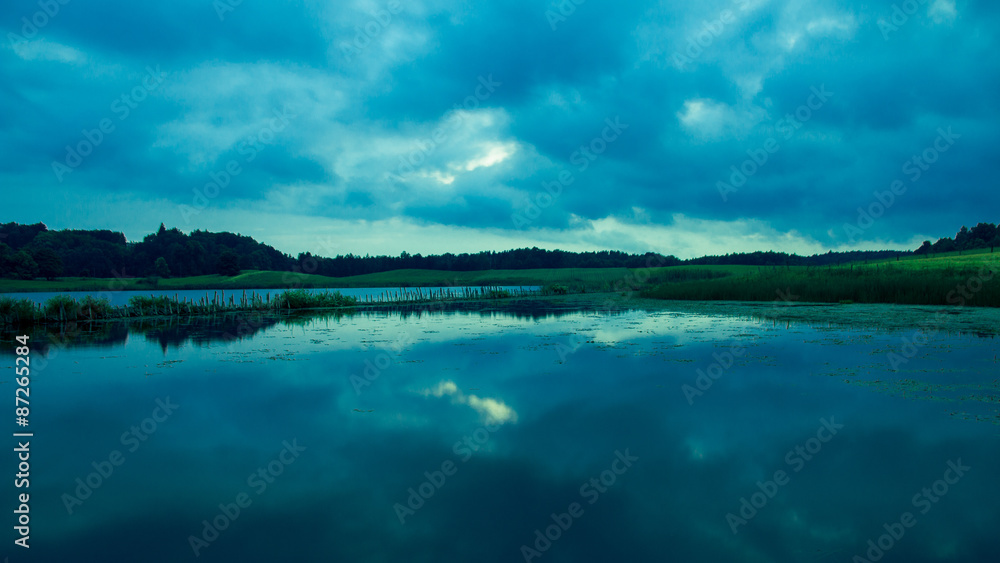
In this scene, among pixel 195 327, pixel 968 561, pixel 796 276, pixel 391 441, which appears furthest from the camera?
pixel 796 276

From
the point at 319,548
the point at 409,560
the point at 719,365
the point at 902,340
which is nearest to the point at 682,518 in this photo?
the point at 409,560

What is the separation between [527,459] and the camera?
6.22 m

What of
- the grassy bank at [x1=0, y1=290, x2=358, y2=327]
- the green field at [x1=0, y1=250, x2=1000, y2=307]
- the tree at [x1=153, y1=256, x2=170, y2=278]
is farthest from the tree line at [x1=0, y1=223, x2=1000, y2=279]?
the grassy bank at [x1=0, y1=290, x2=358, y2=327]

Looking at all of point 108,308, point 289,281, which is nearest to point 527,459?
point 108,308

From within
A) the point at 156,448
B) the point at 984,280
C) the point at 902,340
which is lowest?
the point at 156,448

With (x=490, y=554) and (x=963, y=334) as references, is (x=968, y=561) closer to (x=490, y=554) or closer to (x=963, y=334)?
(x=490, y=554)

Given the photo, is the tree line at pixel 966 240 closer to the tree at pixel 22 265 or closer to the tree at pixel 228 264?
the tree at pixel 228 264

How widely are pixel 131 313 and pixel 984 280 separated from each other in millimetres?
41750

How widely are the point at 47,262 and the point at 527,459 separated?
97.4 meters

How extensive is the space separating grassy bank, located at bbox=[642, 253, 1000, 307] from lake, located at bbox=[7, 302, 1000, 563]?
637 inches

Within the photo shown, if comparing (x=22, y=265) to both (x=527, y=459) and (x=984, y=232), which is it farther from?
(x=984, y=232)

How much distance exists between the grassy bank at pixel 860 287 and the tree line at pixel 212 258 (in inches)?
1410

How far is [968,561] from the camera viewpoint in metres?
3.99

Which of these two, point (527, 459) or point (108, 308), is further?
point (108, 308)
